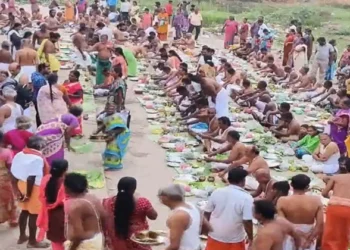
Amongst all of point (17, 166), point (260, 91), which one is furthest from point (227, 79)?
point (17, 166)

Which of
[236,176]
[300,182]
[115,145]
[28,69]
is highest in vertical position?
[236,176]

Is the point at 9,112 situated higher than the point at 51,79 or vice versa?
the point at 51,79

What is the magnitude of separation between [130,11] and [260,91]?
11.8m

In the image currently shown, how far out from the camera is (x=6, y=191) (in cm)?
796

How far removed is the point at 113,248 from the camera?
20.6ft

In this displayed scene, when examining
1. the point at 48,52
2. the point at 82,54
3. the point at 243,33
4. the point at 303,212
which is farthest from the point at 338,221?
the point at 243,33

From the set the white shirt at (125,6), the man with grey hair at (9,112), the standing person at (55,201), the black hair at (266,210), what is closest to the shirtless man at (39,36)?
the man with grey hair at (9,112)

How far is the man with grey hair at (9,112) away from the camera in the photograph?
30.5 feet

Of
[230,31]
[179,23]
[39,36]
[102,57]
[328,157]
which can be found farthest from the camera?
[179,23]

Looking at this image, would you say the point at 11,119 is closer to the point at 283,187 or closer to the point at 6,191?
the point at 6,191

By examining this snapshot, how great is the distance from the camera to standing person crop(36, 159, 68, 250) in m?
6.87

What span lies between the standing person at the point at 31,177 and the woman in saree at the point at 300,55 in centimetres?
1334

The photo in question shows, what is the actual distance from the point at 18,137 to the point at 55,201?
1722 millimetres

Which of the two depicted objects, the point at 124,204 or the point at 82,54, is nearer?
the point at 124,204
